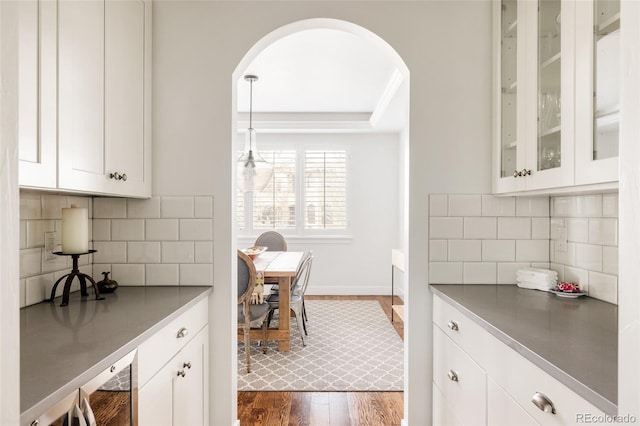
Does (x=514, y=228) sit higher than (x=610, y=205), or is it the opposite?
(x=610, y=205)

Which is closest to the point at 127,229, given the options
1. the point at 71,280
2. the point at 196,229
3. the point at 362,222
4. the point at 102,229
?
the point at 102,229

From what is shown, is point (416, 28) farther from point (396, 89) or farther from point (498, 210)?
point (396, 89)

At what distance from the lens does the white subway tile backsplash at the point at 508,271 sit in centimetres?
204

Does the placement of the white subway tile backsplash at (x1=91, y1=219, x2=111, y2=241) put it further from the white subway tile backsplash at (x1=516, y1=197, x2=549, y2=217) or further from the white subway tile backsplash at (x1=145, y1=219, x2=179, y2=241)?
the white subway tile backsplash at (x1=516, y1=197, x2=549, y2=217)

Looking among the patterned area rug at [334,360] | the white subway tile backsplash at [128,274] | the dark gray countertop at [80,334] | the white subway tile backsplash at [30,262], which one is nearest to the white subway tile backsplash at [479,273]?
the patterned area rug at [334,360]

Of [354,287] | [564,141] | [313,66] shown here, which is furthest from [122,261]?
[354,287]

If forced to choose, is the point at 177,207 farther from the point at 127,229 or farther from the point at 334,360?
the point at 334,360

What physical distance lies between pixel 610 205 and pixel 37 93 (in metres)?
2.12

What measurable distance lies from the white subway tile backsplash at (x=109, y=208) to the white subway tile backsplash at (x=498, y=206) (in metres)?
1.83

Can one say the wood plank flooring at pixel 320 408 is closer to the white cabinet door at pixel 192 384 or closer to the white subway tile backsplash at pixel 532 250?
the white cabinet door at pixel 192 384

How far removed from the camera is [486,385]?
1.38 metres

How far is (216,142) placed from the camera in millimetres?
2021

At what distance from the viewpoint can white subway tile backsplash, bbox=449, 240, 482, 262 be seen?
6.68 feet

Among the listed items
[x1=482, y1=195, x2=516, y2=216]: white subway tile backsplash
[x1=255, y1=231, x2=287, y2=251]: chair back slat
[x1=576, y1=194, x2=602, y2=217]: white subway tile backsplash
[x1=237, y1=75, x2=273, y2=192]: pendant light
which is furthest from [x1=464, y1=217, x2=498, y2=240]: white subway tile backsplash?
[x1=255, y1=231, x2=287, y2=251]: chair back slat
